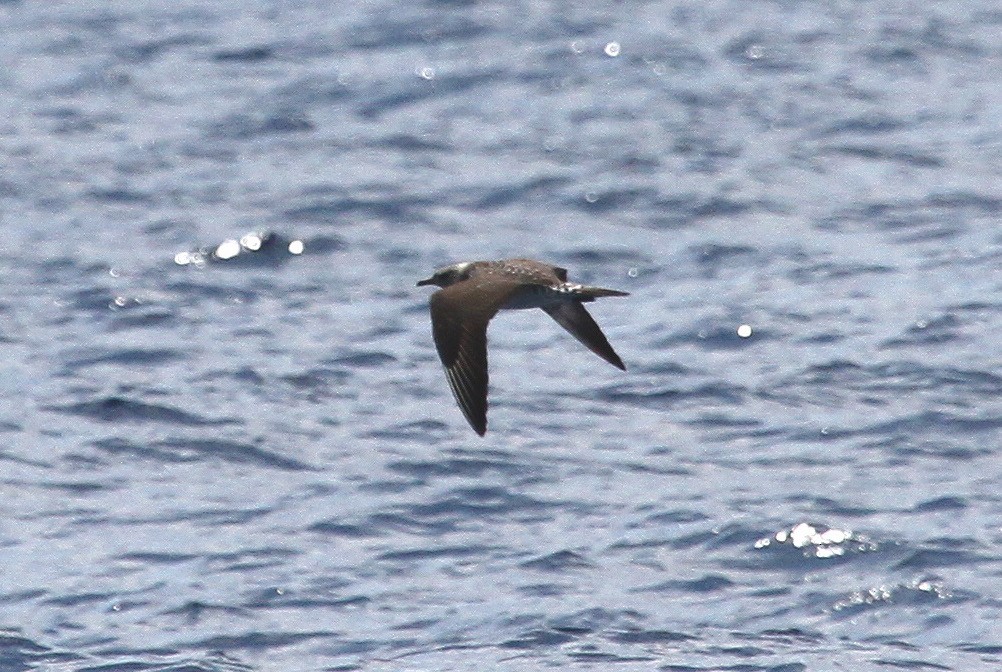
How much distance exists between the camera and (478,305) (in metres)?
9.41

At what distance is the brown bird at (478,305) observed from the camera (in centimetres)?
934

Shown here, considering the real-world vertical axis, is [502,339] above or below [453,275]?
below

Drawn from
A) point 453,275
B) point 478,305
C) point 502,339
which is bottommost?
point 502,339

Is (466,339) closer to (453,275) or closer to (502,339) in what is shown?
(453,275)

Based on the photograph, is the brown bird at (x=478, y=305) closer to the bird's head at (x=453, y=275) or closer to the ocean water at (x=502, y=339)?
the bird's head at (x=453, y=275)

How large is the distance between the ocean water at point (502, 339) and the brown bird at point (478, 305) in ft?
5.67

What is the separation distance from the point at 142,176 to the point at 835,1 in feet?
27.3

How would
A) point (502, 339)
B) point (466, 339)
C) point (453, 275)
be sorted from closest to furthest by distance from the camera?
point (466, 339)
point (453, 275)
point (502, 339)

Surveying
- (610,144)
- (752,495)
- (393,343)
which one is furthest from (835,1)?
(752,495)

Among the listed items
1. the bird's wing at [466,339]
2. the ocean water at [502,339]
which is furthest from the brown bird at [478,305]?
the ocean water at [502,339]

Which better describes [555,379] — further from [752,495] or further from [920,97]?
[920,97]

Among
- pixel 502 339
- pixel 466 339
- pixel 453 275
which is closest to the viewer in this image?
pixel 466 339

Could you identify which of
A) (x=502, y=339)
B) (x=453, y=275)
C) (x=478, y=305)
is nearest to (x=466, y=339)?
(x=478, y=305)

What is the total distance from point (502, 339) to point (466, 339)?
5776 millimetres
